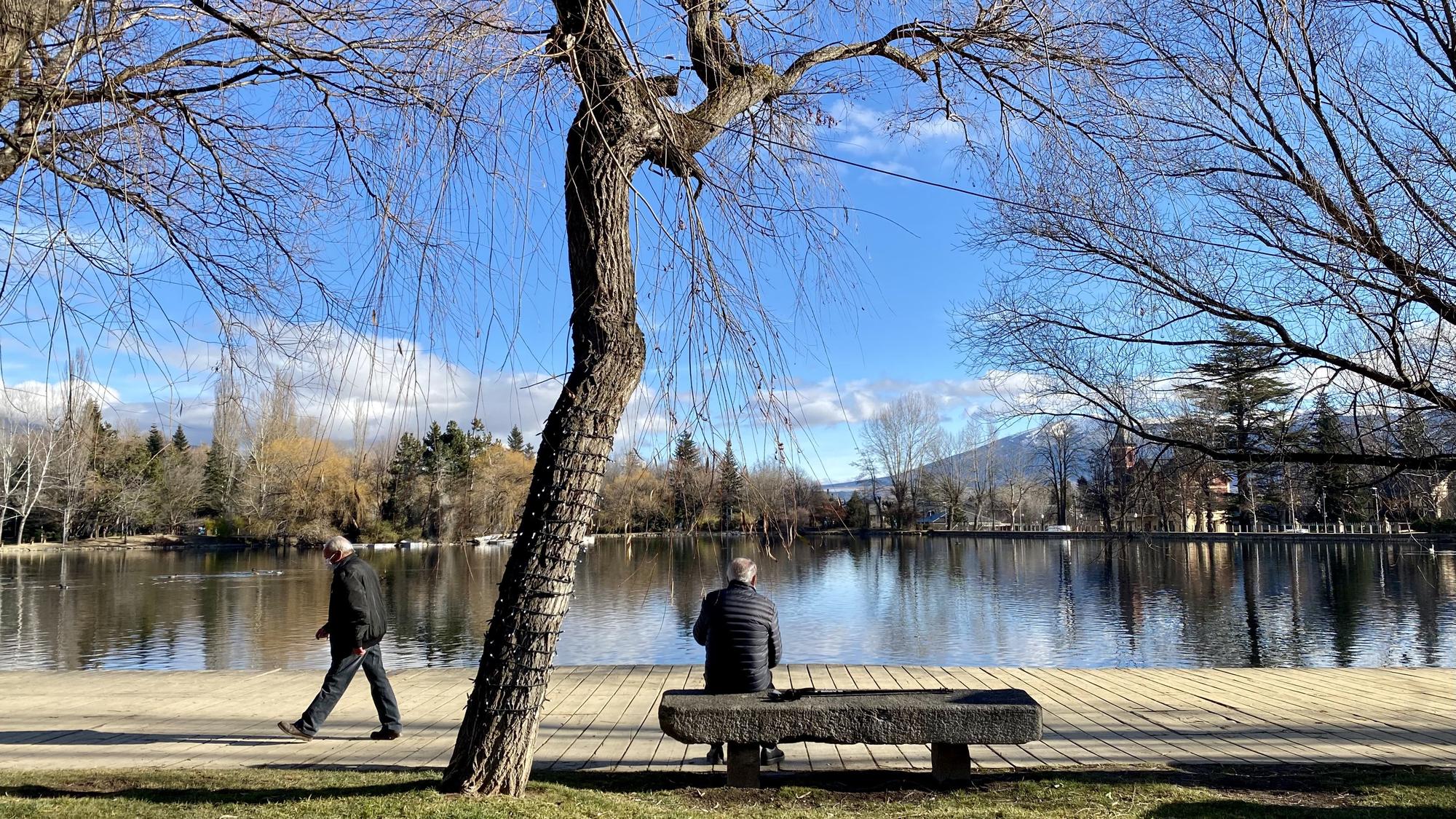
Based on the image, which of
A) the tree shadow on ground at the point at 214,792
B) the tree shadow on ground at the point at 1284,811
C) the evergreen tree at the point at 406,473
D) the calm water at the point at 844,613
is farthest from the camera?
the calm water at the point at 844,613

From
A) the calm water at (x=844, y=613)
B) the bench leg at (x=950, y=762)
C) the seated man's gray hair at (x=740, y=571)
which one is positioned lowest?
the calm water at (x=844, y=613)

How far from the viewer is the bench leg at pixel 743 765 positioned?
527 centimetres

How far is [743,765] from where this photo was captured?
5.30 meters

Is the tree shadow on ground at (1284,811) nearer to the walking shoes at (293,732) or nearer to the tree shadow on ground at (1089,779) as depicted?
the tree shadow on ground at (1089,779)

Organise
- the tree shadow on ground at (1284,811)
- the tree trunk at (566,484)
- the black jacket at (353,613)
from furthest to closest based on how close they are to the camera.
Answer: the black jacket at (353,613), the tree shadow on ground at (1284,811), the tree trunk at (566,484)

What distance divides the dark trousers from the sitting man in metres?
2.33

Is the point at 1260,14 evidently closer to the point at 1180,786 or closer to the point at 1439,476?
the point at 1439,476

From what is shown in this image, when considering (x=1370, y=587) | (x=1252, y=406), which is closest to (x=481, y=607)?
(x=1252, y=406)

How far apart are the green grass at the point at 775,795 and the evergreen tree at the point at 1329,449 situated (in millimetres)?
2014

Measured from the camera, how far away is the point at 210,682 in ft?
31.8

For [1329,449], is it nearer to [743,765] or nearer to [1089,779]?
[1089,779]

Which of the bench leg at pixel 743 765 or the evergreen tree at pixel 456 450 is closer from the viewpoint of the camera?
the evergreen tree at pixel 456 450

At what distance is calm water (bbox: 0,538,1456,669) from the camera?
52.6ft

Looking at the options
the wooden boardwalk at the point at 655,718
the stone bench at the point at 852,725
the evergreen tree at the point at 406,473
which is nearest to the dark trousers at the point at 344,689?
the wooden boardwalk at the point at 655,718
